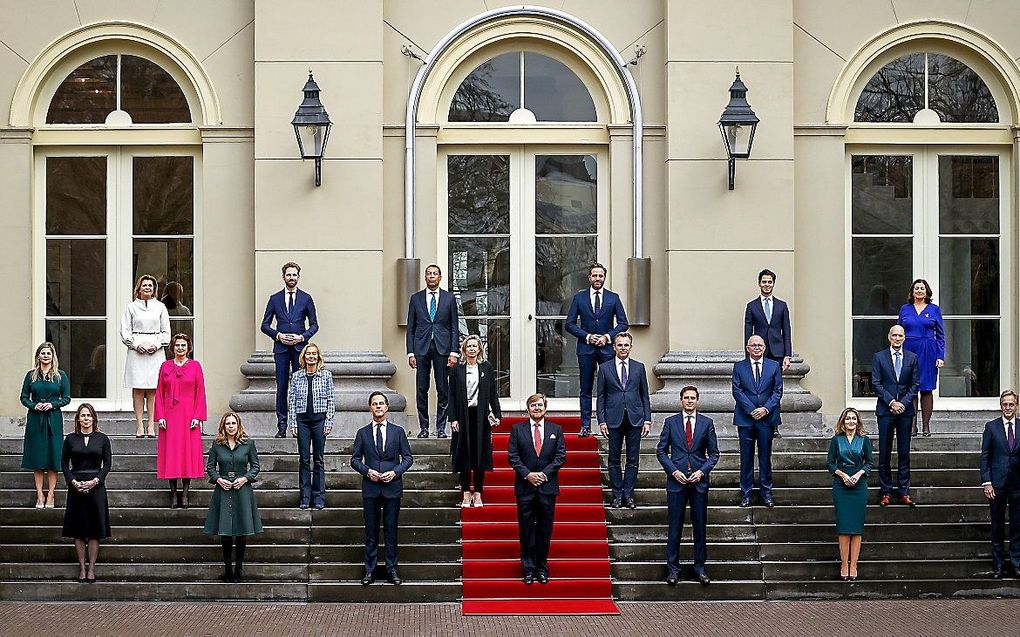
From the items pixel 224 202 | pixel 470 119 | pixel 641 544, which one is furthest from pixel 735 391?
pixel 224 202

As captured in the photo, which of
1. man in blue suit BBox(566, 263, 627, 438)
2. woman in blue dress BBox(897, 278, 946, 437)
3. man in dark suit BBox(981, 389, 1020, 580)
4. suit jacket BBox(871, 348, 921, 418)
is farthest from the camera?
woman in blue dress BBox(897, 278, 946, 437)

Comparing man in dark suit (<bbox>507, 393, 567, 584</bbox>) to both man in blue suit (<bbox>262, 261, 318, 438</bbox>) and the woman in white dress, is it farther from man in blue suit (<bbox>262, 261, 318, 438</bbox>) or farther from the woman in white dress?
the woman in white dress

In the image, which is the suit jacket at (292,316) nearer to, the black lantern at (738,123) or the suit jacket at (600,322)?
the suit jacket at (600,322)

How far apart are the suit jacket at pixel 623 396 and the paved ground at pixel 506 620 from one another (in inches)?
78.8

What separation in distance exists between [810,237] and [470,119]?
4.53m

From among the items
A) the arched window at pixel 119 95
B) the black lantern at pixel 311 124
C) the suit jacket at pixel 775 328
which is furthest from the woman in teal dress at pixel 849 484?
the arched window at pixel 119 95

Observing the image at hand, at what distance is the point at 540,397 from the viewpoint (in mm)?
13078

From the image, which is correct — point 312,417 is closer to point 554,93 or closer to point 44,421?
point 44,421

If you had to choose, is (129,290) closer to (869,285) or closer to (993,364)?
(869,285)

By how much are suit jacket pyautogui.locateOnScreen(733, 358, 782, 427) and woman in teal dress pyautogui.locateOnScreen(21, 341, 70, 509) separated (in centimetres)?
702

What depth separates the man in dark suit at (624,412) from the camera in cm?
1377

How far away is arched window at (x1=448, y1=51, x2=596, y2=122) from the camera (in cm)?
1703

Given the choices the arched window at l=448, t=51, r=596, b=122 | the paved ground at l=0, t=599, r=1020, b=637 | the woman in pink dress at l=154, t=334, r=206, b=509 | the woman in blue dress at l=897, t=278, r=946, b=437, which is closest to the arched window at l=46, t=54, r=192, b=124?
the arched window at l=448, t=51, r=596, b=122

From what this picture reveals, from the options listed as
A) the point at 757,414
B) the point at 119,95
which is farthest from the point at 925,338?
the point at 119,95
